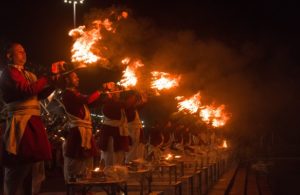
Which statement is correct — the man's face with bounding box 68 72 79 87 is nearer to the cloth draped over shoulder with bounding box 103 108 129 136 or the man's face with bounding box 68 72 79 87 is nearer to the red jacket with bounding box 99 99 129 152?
the red jacket with bounding box 99 99 129 152

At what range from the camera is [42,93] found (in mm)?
5832

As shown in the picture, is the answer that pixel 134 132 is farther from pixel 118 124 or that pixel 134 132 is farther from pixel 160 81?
pixel 160 81

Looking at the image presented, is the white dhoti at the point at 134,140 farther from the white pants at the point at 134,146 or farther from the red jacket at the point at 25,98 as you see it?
the red jacket at the point at 25,98

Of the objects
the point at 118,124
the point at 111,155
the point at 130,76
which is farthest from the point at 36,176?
the point at 130,76

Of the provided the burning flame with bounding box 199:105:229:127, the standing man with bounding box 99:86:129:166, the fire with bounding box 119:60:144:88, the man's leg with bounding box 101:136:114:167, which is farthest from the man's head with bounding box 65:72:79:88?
the burning flame with bounding box 199:105:229:127

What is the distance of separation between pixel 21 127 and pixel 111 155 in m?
4.72

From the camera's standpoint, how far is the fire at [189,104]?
71.9 ft

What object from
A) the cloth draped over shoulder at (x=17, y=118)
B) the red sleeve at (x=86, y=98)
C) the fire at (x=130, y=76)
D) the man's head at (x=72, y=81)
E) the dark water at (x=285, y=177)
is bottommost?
the dark water at (x=285, y=177)

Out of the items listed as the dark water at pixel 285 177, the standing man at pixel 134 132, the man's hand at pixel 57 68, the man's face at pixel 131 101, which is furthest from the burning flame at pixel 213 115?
the man's hand at pixel 57 68

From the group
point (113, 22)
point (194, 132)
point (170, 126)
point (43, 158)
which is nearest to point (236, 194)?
point (170, 126)

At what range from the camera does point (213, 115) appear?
27328 mm

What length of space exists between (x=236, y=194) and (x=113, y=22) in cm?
827

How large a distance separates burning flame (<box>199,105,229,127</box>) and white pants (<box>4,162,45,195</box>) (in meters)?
19.3

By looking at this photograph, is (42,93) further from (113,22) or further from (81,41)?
(113,22)
